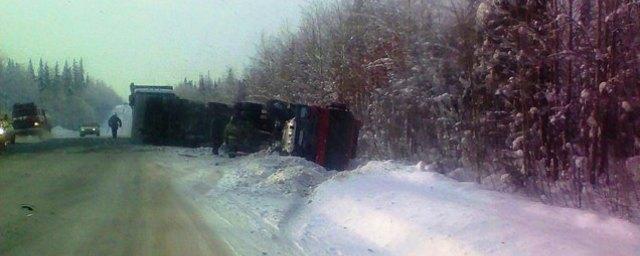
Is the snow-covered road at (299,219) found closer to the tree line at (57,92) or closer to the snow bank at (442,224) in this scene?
the snow bank at (442,224)

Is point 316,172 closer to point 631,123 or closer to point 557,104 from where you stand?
point 557,104

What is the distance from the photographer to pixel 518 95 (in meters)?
15.7

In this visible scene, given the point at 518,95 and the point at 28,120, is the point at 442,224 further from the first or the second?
the point at 28,120

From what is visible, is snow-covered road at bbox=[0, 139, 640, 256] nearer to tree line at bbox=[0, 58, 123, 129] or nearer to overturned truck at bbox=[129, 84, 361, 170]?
overturned truck at bbox=[129, 84, 361, 170]

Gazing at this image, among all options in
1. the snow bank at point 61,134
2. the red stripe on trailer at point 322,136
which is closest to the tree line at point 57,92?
the snow bank at point 61,134

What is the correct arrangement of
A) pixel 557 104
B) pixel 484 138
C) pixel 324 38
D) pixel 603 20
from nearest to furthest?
1. pixel 603 20
2. pixel 557 104
3. pixel 484 138
4. pixel 324 38

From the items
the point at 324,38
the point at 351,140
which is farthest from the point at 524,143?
the point at 324,38

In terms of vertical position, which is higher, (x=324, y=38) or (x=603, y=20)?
(x=324, y=38)

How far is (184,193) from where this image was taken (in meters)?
17.0

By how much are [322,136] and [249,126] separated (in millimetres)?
8082

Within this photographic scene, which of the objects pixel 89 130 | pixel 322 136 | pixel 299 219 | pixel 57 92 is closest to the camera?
pixel 299 219

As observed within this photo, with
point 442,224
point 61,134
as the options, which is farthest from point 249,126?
point 61,134

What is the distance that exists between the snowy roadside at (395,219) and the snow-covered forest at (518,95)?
1450 mm

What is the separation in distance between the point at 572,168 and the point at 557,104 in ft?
5.01
